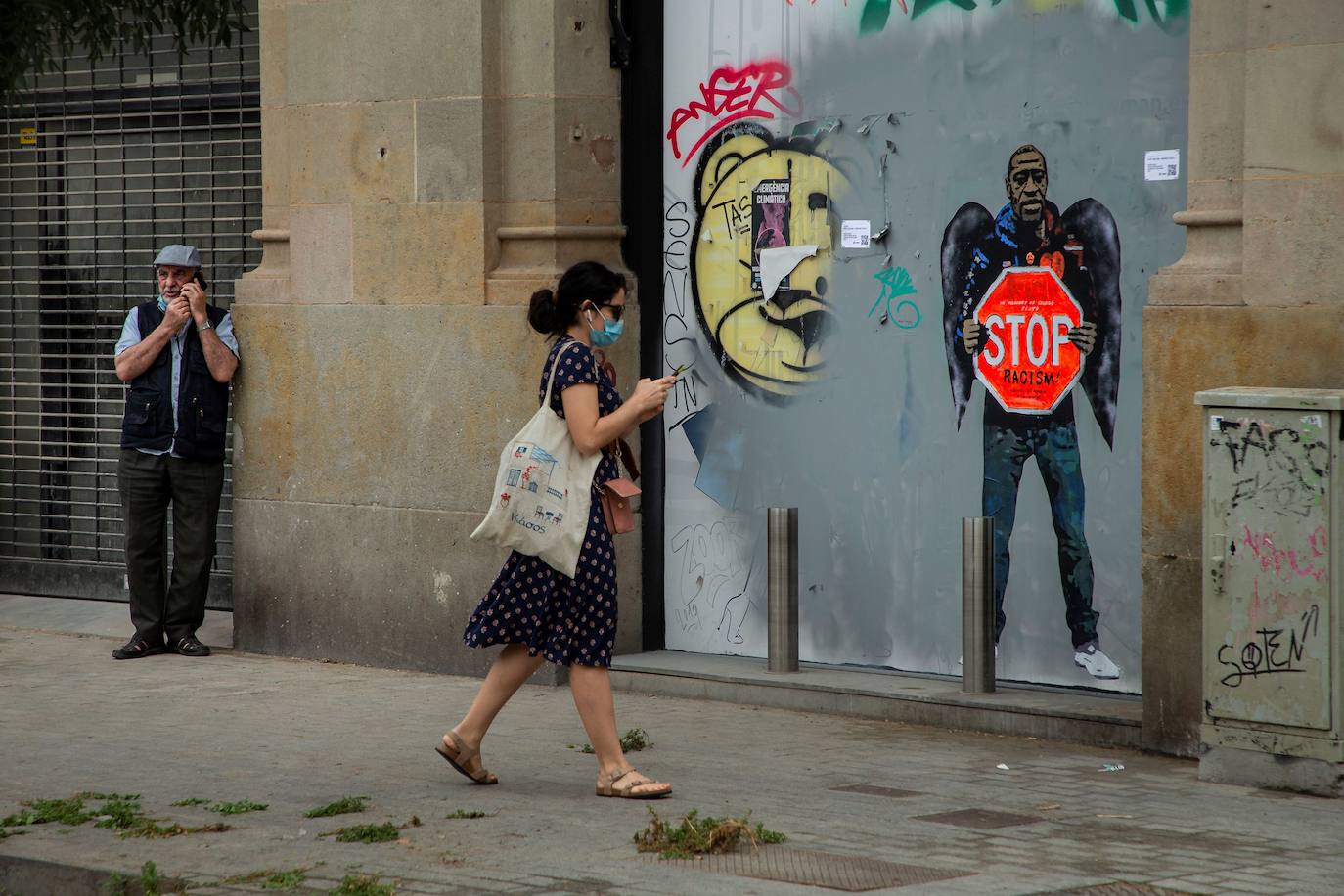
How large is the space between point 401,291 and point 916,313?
2.66 meters

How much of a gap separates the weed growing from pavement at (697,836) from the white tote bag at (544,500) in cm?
110

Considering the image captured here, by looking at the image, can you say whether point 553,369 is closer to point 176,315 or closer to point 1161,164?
point 1161,164

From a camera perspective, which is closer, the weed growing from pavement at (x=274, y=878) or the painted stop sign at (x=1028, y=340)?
the weed growing from pavement at (x=274, y=878)

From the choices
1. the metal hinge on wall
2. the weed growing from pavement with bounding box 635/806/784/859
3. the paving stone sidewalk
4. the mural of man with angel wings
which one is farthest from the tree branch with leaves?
the weed growing from pavement with bounding box 635/806/784/859

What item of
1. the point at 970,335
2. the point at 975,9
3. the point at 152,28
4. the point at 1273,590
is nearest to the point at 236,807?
the point at 1273,590

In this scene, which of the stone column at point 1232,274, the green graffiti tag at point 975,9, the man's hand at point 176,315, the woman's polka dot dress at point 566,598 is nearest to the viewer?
the woman's polka dot dress at point 566,598

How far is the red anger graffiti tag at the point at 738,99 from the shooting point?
948 centimetres

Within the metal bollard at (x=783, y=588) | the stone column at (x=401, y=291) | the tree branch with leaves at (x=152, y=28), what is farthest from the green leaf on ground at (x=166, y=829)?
the tree branch with leaves at (x=152, y=28)

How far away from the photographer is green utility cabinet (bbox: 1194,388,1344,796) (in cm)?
686

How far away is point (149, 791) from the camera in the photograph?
6.98 m

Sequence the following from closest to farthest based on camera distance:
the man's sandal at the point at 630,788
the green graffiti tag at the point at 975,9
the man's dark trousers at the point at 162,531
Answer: the man's sandal at the point at 630,788 < the green graffiti tag at the point at 975,9 < the man's dark trousers at the point at 162,531

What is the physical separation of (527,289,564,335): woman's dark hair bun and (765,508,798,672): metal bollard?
2.25 m

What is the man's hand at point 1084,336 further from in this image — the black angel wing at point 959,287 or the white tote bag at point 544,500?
the white tote bag at point 544,500

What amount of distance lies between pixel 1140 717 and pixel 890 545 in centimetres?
167
